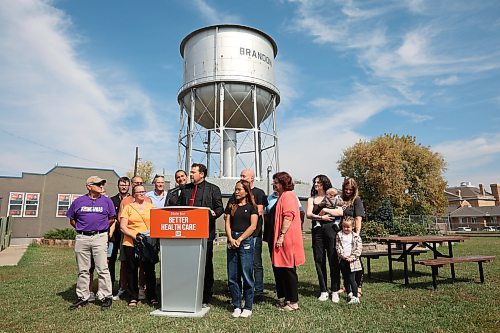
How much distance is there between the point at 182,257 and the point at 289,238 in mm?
1453

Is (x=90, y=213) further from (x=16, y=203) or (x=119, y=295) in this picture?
(x=16, y=203)

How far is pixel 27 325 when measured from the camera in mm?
4117

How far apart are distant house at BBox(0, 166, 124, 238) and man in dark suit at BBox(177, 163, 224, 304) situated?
1029 inches

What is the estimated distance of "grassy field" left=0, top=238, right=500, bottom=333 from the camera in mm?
3922

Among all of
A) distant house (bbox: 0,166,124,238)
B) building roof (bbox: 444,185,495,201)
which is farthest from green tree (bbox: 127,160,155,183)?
building roof (bbox: 444,185,495,201)

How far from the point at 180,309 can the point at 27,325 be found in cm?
175

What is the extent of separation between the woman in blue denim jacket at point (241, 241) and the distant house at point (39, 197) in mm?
26773

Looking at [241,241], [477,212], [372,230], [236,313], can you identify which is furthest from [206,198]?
[477,212]

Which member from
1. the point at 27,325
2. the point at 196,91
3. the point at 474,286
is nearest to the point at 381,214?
the point at 196,91

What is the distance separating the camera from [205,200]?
201 inches

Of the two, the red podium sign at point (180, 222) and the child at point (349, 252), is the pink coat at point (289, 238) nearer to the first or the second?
the child at point (349, 252)

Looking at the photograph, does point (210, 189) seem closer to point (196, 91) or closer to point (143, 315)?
point (143, 315)

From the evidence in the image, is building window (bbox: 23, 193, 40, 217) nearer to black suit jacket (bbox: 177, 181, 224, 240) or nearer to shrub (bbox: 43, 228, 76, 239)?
shrub (bbox: 43, 228, 76, 239)

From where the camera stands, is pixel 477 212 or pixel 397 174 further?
pixel 477 212
